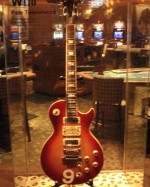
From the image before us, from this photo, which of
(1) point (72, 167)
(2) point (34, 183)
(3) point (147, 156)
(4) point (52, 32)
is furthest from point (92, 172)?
(4) point (52, 32)

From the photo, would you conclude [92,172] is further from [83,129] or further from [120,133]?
[120,133]

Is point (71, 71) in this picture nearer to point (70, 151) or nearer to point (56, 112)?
point (56, 112)

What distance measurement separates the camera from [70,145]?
2314mm

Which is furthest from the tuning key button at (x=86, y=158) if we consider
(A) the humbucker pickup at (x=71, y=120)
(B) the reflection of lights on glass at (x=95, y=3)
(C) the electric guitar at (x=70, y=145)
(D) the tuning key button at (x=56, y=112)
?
(B) the reflection of lights on glass at (x=95, y=3)

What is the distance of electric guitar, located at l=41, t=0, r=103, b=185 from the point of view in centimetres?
230

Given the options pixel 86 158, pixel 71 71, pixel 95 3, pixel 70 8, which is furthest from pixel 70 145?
pixel 95 3

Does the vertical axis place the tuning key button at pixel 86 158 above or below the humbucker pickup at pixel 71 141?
below

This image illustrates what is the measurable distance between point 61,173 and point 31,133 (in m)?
1.45

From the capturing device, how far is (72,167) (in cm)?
230

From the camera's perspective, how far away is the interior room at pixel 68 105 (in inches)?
91.0

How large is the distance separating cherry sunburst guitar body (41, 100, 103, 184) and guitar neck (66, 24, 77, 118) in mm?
55

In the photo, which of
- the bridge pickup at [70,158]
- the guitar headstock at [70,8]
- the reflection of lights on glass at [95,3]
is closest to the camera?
the guitar headstock at [70,8]

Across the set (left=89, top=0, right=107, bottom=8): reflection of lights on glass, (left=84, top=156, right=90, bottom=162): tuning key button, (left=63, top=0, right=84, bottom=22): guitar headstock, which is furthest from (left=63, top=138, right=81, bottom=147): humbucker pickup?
(left=89, top=0, right=107, bottom=8): reflection of lights on glass

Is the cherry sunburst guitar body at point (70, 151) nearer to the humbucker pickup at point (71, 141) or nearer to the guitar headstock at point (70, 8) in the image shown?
the humbucker pickup at point (71, 141)
